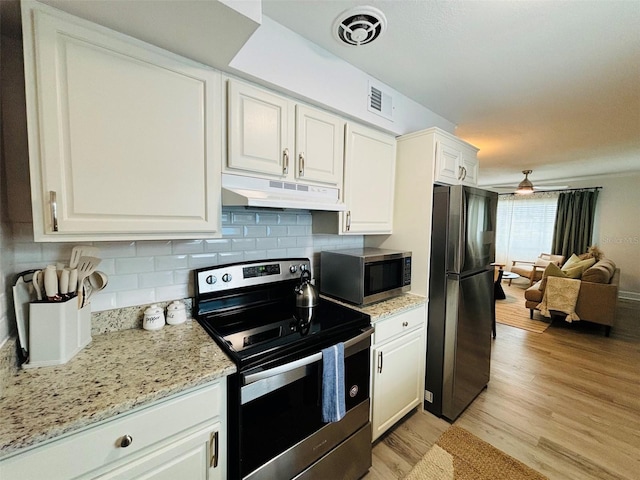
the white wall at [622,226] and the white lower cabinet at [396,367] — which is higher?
the white wall at [622,226]

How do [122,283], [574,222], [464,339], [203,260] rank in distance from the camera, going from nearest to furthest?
1. [122,283]
2. [203,260]
3. [464,339]
4. [574,222]

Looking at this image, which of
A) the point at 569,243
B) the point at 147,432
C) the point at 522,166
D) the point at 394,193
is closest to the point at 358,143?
the point at 394,193

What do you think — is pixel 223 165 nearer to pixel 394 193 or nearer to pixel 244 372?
pixel 244 372

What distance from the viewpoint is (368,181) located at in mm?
1905

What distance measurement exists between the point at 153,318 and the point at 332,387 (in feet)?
2.95

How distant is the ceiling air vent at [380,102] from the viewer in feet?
6.11

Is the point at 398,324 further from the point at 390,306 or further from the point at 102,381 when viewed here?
the point at 102,381

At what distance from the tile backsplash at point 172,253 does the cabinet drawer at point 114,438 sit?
2.04ft

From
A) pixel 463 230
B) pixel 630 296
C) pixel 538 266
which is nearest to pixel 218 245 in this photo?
pixel 463 230

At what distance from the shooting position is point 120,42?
3.18 ft

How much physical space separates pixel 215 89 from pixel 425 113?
1.87 m

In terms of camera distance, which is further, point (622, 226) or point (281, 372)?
point (622, 226)

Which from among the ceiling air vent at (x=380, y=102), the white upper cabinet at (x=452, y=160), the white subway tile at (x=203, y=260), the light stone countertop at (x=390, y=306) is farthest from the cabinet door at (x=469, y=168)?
the white subway tile at (x=203, y=260)

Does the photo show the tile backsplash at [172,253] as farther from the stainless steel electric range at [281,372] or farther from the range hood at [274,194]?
the range hood at [274,194]
